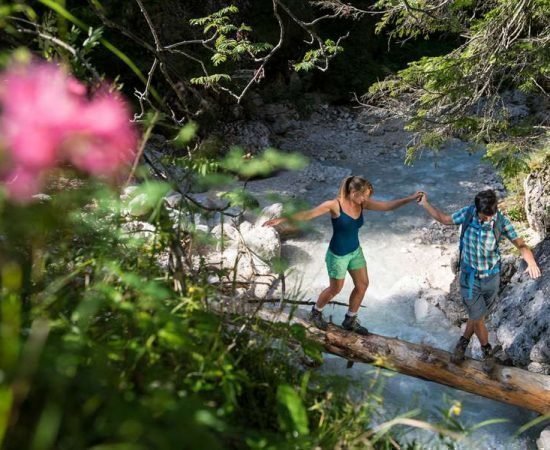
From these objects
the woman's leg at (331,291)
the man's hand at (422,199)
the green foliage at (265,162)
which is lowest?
the green foliage at (265,162)

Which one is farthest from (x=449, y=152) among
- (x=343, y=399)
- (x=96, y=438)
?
(x=96, y=438)

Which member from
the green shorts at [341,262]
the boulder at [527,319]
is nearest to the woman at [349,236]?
the green shorts at [341,262]

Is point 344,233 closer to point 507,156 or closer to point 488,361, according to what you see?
point 488,361

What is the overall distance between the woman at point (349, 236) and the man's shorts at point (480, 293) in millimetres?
776

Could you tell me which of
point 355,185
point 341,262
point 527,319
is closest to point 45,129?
point 355,185

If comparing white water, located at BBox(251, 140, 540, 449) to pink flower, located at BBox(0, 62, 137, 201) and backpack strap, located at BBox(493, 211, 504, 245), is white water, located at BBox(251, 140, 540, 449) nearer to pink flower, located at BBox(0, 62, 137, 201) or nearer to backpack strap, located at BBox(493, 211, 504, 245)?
backpack strap, located at BBox(493, 211, 504, 245)

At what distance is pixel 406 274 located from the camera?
6.72 meters

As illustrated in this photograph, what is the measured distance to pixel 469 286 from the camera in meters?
3.78

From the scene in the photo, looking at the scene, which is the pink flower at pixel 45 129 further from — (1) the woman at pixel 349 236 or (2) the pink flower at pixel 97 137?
(1) the woman at pixel 349 236

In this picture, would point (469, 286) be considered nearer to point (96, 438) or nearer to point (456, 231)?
point (96, 438)

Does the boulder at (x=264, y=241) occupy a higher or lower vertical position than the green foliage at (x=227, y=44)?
lower

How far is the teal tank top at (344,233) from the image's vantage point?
3.82m

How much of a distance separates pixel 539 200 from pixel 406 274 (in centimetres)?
189

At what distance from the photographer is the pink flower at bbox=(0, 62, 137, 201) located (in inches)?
28.4
